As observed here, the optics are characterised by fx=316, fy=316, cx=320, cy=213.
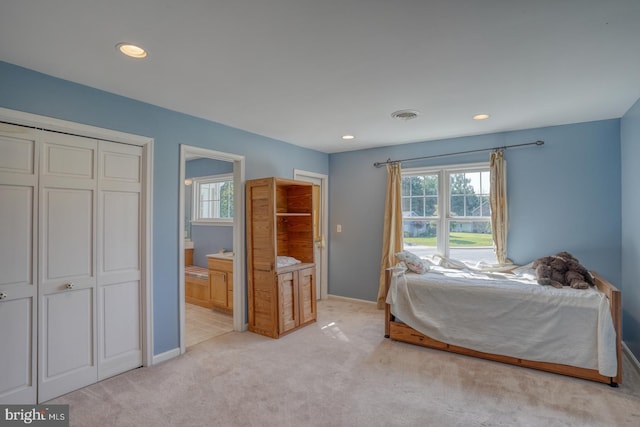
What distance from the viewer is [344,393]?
242 centimetres

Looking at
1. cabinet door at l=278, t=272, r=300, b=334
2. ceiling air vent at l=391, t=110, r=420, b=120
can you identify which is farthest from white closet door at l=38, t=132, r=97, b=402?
ceiling air vent at l=391, t=110, r=420, b=120

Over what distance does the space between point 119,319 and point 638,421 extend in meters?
3.92

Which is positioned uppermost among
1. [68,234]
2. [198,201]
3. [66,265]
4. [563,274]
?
[198,201]

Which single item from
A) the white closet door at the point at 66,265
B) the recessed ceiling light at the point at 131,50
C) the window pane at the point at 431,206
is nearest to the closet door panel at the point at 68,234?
the white closet door at the point at 66,265

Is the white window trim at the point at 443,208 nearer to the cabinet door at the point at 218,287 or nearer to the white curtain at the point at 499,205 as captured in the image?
the white curtain at the point at 499,205

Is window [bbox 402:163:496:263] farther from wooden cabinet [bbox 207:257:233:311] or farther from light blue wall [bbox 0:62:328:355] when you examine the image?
wooden cabinet [bbox 207:257:233:311]

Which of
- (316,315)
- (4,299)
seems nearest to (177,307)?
(4,299)

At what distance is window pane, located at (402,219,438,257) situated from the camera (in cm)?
446

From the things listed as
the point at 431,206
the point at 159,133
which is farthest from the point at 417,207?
the point at 159,133

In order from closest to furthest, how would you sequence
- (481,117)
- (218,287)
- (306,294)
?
(481,117)
(306,294)
(218,287)

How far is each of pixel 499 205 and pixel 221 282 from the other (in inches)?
147

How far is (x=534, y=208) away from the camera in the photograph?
12.2 feet

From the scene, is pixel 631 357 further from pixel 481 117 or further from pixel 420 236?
pixel 481 117

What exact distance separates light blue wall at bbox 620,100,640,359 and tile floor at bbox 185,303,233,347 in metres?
→ 4.12
